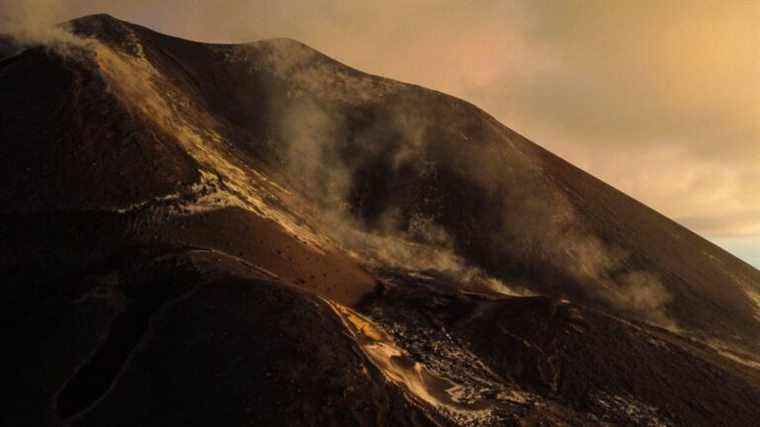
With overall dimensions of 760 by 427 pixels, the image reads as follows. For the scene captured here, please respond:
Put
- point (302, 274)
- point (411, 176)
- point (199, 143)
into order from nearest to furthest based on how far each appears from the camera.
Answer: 1. point (302, 274)
2. point (199, 143)
3. point (411, 176)

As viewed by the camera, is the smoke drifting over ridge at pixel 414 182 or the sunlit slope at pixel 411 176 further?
the smoke drifting over ridge at pixel 414 182

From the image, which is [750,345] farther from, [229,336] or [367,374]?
[229,336]

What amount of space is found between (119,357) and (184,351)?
6.17 ft

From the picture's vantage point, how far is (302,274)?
22.6 meters

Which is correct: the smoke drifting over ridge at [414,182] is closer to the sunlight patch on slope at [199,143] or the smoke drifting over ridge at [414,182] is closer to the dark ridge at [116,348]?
the sunlight patch on slope at [199,143]

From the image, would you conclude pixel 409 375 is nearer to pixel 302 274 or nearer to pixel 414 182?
pixel 302 274

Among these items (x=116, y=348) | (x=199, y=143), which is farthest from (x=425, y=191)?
(x=116, y=348)

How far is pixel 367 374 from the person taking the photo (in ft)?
49.8

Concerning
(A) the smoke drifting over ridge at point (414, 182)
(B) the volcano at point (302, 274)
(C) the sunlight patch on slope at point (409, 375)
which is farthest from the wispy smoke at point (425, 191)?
(C) the sunlight patch on slope at point (409, 375)

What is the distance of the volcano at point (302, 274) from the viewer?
14820 millimetres

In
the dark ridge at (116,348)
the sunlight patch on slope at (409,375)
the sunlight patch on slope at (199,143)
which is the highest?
the sunlight patch on slope at (199,143)

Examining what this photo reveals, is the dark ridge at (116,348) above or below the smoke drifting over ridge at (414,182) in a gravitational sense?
below

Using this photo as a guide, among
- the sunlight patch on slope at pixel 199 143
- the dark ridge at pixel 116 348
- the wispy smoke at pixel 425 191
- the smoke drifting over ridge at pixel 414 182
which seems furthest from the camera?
the wispy smoke at pixel 425 191

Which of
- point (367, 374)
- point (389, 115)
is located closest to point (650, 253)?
point (389, 115)
